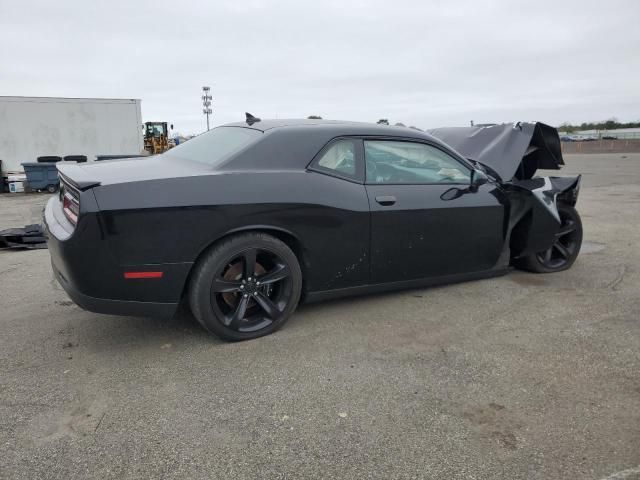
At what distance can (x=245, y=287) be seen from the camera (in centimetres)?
334

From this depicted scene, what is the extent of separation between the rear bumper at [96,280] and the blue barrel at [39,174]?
13.5 m

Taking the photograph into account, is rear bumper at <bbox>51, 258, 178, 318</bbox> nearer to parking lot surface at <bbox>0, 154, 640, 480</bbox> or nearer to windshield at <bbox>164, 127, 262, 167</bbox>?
parking lot surface at <bbox>0, 154, 640, 480</bbox>

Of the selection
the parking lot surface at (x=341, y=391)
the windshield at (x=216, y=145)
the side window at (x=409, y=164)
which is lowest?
the parking lot surface at (x=341, y=391)

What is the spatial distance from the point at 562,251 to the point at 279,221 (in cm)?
330

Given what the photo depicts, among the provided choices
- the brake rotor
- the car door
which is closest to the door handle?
the car door

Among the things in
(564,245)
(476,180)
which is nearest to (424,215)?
(476,180)

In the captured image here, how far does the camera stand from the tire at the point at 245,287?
10.5ft

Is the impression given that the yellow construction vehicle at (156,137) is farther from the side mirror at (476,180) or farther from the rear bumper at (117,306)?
the rear bumper at (117,306)

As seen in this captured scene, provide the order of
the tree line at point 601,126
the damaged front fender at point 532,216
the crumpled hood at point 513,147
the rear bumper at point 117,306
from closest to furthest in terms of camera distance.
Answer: the rear bumper at point 117,306 < the damaged front fender at point 532,216 < the crumpled hood at point 513,147 < the tree line at point 601,126

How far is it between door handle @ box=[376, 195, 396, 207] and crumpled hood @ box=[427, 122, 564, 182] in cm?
137

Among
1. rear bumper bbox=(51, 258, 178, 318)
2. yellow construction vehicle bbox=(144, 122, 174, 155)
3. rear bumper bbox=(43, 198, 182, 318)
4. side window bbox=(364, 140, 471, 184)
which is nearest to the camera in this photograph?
rear bumper bbox=(43, 198, 182, 318)

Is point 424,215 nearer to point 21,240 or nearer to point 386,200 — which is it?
point 386,200

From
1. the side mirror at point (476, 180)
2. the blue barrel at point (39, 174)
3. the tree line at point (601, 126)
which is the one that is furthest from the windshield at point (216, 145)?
the tree line at point (601, 126)

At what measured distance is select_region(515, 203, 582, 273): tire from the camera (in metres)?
4.95
